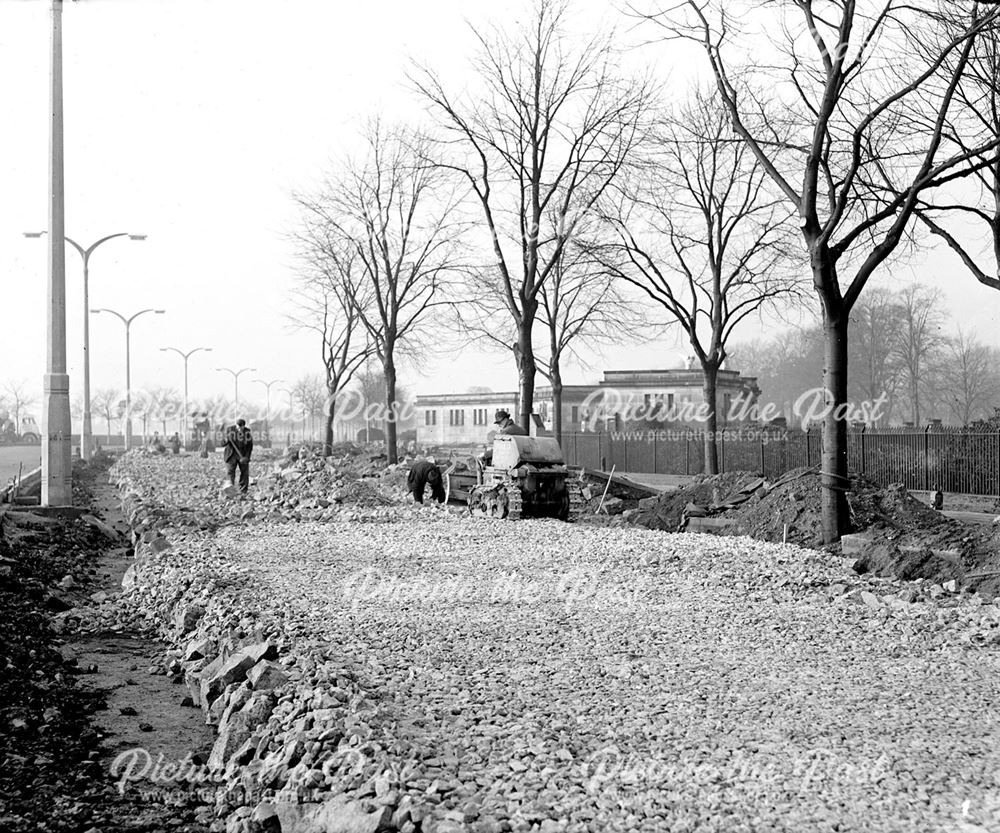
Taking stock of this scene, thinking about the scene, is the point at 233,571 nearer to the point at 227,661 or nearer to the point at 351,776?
the point at 227,661

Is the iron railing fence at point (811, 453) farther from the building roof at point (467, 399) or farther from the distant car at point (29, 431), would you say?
the distant car at point (29, 431)

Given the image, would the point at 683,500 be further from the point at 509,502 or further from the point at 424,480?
→ the point at 424,480

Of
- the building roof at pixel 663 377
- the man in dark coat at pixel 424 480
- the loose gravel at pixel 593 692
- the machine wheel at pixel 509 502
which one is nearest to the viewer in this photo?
the loose gravel at pixel 593 692

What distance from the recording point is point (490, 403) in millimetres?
73312

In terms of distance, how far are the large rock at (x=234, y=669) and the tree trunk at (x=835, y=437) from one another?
8367mm

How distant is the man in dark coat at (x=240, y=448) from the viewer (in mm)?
24500

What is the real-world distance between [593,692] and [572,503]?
15204 mm

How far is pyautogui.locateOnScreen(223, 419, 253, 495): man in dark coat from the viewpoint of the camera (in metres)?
24.5

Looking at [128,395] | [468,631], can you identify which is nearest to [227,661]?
[468,631]

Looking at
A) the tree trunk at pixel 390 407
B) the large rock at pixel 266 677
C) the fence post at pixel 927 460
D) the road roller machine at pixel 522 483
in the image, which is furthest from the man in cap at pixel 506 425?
the tree trunk at pixel 390 407

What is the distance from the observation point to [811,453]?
2955cm

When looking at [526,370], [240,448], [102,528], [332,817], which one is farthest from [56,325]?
[332,817]

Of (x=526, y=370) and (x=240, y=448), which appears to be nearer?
(x=526, y=370)

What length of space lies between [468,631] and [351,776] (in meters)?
3.41
